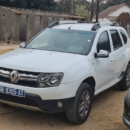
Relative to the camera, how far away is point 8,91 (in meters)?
4.38

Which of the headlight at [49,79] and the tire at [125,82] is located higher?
the headlight at [49,79]

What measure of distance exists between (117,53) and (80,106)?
2.02m

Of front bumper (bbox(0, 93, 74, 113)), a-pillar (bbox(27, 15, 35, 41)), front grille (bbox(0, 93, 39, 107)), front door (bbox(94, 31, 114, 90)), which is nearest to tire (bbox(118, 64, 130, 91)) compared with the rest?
front door (bbox(94, 31, 114, 90))

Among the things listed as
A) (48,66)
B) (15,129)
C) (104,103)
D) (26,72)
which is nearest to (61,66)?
(48,66)

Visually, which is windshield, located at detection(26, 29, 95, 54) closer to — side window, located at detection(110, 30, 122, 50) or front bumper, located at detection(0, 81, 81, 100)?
side window, located at detection(110, 30, 122, 50)

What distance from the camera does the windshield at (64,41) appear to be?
17.5 feet

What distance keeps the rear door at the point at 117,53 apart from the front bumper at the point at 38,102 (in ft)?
6.38

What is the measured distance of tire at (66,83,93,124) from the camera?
454 cm

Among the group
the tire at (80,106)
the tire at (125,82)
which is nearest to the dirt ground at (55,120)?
the tire at (80,106)

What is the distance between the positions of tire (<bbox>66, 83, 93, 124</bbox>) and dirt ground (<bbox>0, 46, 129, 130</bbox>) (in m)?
0.14

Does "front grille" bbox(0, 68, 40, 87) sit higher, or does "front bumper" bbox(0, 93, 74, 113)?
"front grille" bbox(0, 68, 40, 87)

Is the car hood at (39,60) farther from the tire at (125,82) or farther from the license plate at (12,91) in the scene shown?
the tire at (125,82)

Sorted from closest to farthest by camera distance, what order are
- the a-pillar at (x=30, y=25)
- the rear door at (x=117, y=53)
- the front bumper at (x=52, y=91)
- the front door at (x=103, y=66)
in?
the front bumper at (x=52, y=91) → the front door at (x=103, y=66) → the rear door at (x=117, y=53) → the a-pillar at (x=30, y=25)

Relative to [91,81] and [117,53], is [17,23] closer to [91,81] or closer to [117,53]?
[117,53]
